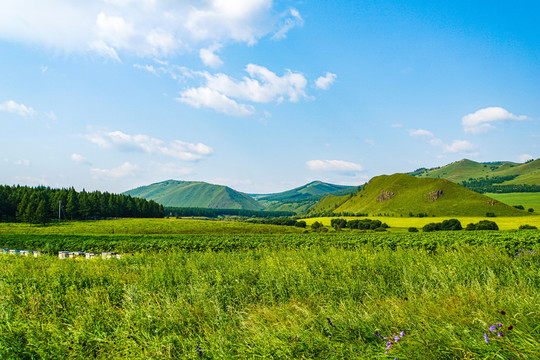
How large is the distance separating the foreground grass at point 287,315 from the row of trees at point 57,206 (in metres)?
96.8

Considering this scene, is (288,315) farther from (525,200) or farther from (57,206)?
(525,200)

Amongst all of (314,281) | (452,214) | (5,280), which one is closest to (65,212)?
(5,280)

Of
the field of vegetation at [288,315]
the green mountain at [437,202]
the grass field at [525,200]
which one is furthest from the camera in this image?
the grass field at [525,200]

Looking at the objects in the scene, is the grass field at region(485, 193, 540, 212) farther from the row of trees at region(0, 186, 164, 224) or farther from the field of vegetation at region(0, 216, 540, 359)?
the row of trees at region(0, 186, 164, 224)

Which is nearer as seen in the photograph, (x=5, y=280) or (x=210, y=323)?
(x=210, y=323)

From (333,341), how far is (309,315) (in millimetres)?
763

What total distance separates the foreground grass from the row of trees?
317 ft

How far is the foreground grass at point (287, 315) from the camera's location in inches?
129

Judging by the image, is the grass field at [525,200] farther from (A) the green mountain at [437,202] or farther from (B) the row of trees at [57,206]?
(B) the row of trees at [57,206]

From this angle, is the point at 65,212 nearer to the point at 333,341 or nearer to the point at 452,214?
the point at 333,341

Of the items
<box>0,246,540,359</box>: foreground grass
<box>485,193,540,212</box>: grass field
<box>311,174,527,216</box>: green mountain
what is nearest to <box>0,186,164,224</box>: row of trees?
<box>0,246,540,359</box>: foreground grass

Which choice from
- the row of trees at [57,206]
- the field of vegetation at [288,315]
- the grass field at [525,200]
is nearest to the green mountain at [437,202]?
the grass field at [525,200]

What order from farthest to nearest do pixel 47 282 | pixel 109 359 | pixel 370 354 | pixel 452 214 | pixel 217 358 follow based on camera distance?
1. pixel 452 214
2. pixel 47 282
3. pixel 109 359
4. pixel 217 358
5. pixel 370 354

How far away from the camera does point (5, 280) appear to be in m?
7.66
